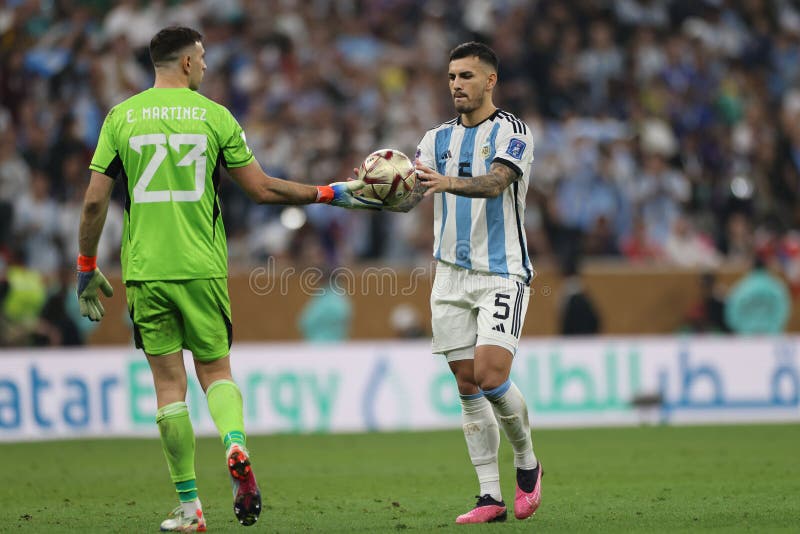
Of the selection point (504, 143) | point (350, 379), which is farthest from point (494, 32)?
point (504, 143)

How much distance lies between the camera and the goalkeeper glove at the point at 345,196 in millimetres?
7133

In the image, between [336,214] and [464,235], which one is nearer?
[464,235]

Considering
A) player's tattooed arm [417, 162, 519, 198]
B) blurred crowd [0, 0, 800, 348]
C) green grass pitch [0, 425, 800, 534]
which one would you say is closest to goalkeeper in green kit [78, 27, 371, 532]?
green grass pitch [0, 425, 800, 534]

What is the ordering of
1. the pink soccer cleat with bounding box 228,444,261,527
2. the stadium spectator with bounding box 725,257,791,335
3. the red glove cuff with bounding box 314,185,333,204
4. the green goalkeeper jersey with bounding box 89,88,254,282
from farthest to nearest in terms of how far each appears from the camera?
the stadium spectator with bounding box 725,257,791,335 → the red glove cuff with bounding box 314,185,333,204 → the green goalkeeper jersey with bounding box 89,88,254,282 → the pink soccer cleat with bounding box 228,444,261,527

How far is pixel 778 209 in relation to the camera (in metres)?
18.2

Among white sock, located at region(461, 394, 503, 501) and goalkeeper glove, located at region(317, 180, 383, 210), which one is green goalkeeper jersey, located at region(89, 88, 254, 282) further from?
white sock, located at region(461, 394, 503, 501)

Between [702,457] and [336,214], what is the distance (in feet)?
21.9

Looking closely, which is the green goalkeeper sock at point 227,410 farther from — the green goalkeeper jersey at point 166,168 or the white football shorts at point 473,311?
the white football shorts at point 473,311

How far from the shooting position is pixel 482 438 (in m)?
7.65

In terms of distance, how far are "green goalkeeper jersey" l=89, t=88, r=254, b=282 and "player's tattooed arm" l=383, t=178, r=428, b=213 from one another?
1121mm

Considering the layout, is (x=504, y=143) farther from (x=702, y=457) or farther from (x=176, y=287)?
(x=702, y=457)

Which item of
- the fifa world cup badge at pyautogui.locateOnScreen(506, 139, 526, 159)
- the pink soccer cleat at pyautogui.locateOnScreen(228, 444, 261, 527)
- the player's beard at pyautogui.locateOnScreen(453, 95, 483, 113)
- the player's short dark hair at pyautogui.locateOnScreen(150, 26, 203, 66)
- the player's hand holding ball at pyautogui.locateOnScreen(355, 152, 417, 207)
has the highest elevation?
the player's short dark hair at pyautogui.locateOnScreen(150, 26, 203, 66)

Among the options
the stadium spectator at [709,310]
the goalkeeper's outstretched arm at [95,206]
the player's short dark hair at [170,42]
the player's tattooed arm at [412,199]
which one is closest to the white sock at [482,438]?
the player's tattooed arm at [412,199]

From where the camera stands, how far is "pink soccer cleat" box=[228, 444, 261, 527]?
247 inches
